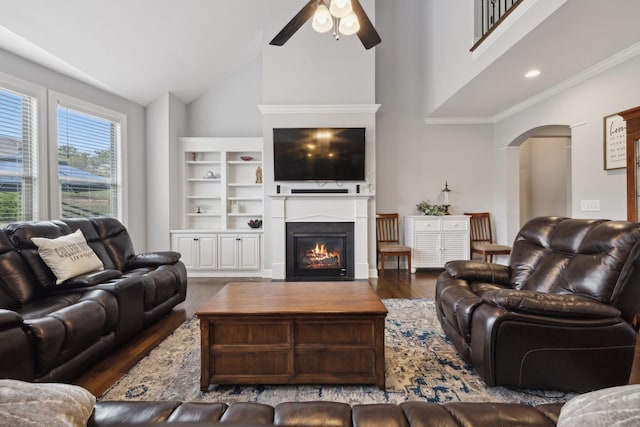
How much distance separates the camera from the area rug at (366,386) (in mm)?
1892

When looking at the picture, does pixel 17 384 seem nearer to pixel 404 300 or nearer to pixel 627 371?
pixel 627 371

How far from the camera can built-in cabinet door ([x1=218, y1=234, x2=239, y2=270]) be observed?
16.9ft

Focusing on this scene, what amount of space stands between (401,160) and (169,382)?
480cm

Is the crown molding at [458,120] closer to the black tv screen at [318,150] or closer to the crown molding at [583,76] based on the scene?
the crown molding at [583,76]

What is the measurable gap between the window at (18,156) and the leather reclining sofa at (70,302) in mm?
708

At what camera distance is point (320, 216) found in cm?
493

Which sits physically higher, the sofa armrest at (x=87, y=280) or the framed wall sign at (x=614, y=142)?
Result: the framed wall sign at (x=614, y=142)

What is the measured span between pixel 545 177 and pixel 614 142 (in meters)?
3.46

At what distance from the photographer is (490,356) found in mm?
1862

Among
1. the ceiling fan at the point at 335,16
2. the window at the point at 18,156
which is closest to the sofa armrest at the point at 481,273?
the ceiling fan at the point at 335,16

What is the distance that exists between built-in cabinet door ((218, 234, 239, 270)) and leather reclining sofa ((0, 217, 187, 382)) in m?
1.64

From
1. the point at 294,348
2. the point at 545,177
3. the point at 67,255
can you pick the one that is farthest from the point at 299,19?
the point at 545,177

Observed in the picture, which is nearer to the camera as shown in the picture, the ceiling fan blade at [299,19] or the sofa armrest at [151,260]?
the ceiling fan blade at [299,19]

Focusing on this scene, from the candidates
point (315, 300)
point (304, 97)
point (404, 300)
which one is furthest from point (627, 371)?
point (304, 97)
